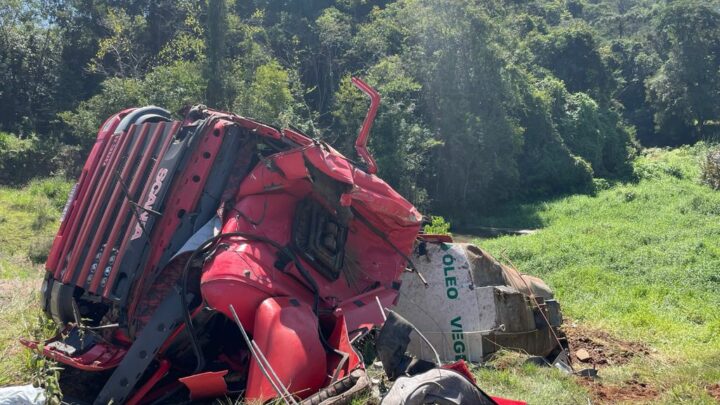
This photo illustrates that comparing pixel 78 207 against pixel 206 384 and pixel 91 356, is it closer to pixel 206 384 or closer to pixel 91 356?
pixel 91 356

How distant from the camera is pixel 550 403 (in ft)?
13.6

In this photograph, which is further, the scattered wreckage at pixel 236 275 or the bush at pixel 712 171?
the bush at pixel 712 171

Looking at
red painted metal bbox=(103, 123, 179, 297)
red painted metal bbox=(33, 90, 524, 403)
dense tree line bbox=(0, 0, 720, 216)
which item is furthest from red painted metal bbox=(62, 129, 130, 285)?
dense tree line bbox=(0, 0, 720, 216)

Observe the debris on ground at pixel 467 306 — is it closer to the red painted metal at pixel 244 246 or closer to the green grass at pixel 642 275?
the red painted metal at pixel 244 246

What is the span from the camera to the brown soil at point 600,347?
21.7 ft

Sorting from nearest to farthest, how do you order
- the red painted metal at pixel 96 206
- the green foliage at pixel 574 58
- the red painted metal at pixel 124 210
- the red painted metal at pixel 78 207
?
the red painted metal at pixel 124 210, the red painted metal at pixel 96 206, the red painted metal at pixel 78 207, the green foliage at pixel 574 58

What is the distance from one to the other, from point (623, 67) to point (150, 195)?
48530 mm

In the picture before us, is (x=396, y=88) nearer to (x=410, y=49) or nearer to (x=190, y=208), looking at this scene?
(x=410, y=49)

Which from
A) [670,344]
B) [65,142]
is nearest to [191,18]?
[65,142]

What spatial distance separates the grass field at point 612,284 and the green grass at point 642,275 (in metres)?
0.02

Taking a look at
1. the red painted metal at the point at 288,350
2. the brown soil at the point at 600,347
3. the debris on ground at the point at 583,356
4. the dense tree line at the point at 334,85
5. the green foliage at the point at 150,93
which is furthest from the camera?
the dense tree line at the point at 334,85

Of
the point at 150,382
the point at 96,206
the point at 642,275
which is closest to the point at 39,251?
the point at 96,206

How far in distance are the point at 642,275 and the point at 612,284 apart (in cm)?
123

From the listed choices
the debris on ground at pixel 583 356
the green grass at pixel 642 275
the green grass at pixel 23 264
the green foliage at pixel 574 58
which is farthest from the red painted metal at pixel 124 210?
the green foliage at pixel 574 58
